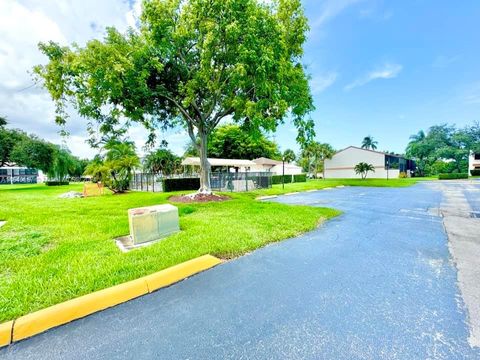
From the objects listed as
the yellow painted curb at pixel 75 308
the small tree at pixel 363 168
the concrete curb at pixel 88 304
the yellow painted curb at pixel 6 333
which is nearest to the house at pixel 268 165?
the small tree at pixel 363 168

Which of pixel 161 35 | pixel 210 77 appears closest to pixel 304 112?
pixel 210 77

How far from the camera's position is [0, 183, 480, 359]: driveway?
6.16ft

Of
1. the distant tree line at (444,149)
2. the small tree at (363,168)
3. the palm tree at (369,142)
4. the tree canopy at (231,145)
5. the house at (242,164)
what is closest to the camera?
the house at (242,164)

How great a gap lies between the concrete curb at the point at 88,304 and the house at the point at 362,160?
153 feet

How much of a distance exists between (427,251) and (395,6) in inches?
489

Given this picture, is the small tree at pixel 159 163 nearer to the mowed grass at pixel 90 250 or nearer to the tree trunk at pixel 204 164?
the tree trunk at pixel 204 164

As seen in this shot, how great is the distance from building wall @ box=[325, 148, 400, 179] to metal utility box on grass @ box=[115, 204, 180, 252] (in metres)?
44.9

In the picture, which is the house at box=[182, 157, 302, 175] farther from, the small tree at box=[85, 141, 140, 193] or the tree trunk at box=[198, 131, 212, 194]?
the tree trunk at box=[198, 131, 212, 194]

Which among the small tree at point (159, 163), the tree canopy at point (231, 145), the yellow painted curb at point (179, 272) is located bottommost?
the yellow painted curb at point (179, 272)

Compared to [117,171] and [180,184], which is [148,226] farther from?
[117,171]

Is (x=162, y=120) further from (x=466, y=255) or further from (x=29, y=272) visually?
(x=466, y=255)

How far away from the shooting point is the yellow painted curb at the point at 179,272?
3007 millimetres

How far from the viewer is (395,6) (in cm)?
1103

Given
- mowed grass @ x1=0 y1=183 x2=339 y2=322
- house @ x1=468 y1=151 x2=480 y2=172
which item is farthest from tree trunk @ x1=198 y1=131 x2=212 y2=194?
house @ x1=468 y1=151 x2=480 y2=172
